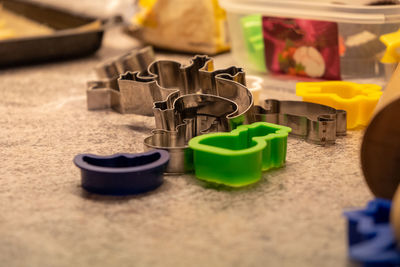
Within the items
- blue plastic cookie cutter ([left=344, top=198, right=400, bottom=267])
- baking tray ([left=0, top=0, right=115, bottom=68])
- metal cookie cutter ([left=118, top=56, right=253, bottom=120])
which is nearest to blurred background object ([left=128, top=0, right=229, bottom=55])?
baking tray ([left=0, top=0, right=115, bottom=68])

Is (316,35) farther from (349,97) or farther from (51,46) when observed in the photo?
(51,46)

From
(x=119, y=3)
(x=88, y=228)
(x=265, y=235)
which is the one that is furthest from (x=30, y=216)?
(x=119, y=3)

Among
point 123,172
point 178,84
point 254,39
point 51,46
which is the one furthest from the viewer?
point 51,46

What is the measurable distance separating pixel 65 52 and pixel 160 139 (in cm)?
50

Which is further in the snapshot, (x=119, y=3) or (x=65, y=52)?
(x=119, y=3)

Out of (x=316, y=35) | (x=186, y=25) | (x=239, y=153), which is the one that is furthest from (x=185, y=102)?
(x=186, y=25)

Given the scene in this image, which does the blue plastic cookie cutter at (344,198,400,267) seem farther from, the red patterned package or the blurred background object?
the blurred background object

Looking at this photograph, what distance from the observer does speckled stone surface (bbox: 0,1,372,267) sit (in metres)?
0.38

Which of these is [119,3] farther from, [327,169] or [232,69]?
[327,169]

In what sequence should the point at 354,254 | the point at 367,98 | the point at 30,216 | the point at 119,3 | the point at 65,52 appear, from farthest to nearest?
the point at 119,3 → the point at 65,52 → the point at 367,98 → the point at 30,216 → the point at 354,254

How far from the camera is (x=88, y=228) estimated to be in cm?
42

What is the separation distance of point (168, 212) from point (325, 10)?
414 millimetres

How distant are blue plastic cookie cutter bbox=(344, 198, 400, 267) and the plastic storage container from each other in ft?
1.31

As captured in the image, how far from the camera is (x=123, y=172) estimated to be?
17.8 inches
